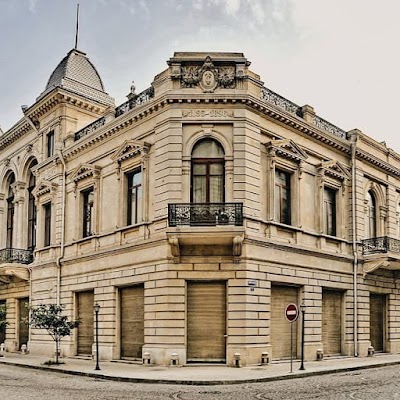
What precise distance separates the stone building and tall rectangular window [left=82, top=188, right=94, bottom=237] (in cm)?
7

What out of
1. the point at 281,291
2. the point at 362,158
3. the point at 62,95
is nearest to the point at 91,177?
the point at 62,95

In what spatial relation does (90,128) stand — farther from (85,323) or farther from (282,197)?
(282,197)

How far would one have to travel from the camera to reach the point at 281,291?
24141mm

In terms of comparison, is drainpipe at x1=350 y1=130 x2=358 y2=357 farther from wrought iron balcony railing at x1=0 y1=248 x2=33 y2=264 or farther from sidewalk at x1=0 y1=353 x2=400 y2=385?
wrought iron balcony railing at x1=0 y1=248 x2=33 y2=264

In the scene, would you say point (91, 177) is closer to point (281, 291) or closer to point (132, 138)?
point (132, 138)

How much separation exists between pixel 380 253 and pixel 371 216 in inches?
129

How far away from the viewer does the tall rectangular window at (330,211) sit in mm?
27609

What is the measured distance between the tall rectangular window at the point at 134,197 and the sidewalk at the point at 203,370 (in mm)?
5664

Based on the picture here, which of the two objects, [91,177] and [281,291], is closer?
[281,291]

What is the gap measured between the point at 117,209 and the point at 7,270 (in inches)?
386

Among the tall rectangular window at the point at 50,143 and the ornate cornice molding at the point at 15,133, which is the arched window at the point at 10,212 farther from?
the tall rectangular window at the point at 50,143

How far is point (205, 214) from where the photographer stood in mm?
21625

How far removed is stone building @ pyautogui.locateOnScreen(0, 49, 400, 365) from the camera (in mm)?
21984

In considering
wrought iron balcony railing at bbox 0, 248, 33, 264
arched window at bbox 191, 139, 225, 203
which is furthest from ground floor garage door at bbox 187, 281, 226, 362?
wrought iron balcony railing at bbox 0, 248, 33, 264
